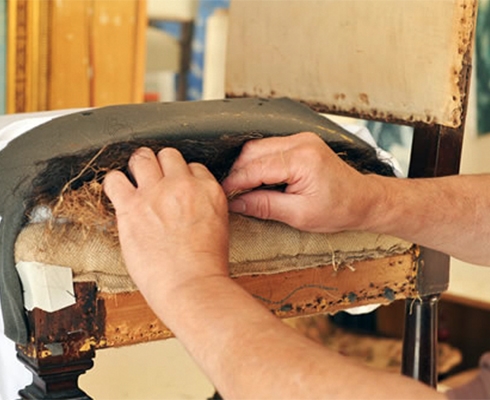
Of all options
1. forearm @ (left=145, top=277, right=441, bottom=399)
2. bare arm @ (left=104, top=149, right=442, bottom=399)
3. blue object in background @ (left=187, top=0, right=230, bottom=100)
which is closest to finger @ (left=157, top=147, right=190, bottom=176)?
bare arm @ (left=104, top=149, right=442, bottom=399)

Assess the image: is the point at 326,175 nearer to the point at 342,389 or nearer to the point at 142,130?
the point at 142,130

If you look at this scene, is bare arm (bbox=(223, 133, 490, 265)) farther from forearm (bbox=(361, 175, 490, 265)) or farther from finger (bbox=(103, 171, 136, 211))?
finger (bbox=(103, 171, 136, 211))

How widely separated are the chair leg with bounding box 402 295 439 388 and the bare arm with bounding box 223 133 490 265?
13cm

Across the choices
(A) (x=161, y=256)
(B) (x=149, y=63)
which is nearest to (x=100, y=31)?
(B) (x=149, y=63)

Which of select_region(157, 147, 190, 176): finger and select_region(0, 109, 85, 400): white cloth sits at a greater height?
select_region(157, 147, 190, 176): finger

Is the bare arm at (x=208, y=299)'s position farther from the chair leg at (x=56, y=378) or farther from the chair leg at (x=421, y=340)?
the chair leg at (x=421, y=340)

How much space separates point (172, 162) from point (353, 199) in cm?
18

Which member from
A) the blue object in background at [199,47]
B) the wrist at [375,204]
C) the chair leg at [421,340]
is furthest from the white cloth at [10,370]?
the blue object in background at [199,47]

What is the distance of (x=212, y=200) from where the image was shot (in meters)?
0.77

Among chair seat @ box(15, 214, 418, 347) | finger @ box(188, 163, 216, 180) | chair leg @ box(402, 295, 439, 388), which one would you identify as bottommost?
chair leg @ box(402, 295, 439, 388)

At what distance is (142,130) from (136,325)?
0.57 feet

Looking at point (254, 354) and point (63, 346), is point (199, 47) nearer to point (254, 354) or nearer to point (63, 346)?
point (63, 346)

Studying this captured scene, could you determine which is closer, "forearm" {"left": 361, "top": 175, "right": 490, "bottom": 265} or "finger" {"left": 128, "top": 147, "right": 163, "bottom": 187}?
"finger" {"left": 128, "top": 147, "right": 163, "bottom": 187}

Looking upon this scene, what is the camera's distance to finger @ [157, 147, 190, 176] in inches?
31.3
